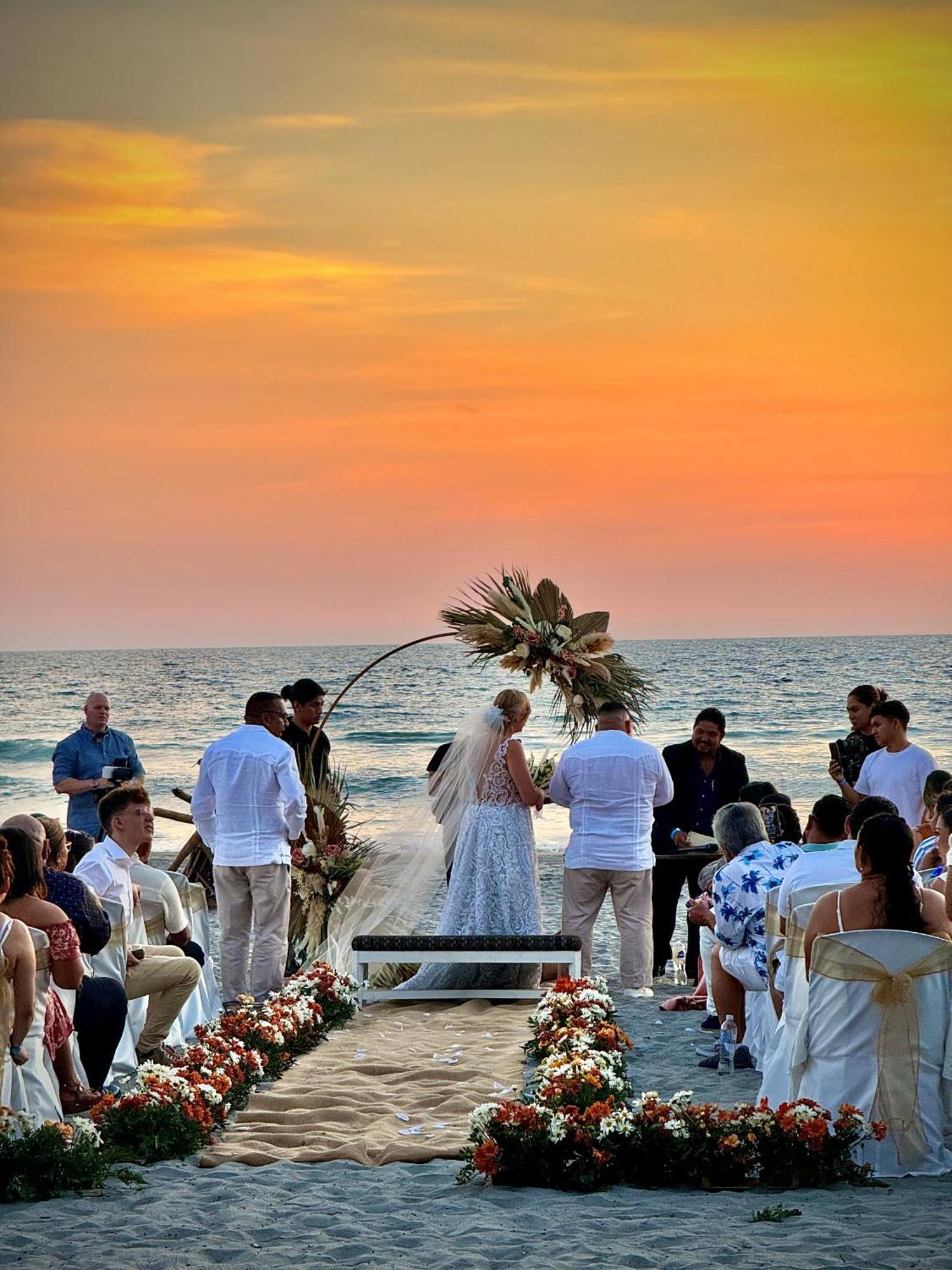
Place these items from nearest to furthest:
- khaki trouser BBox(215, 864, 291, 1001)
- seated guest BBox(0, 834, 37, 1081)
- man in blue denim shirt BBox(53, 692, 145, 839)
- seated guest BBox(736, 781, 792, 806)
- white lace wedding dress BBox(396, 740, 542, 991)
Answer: seated guest BBox(0, 834, 37, 1081)
seated guest BBox(736, 781, 792, 806)
khaki trouser BBox(215, 864, 291, 1001)
white lace wedding dress BBox(396, 740, 542, 991)
man in blue denim shirt BBox(53, 692, 145, 839)

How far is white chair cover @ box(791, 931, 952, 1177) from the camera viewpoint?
5.20 meters

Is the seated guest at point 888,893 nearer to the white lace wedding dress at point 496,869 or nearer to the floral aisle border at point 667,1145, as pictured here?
the floral aisle border at point 667,1145

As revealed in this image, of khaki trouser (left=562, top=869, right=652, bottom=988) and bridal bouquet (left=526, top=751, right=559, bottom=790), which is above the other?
bridal bouquet (left=526, top=751, right=559, bottom=790)

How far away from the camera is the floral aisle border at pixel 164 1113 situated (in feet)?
16.5

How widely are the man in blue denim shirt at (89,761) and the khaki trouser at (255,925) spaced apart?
158 cm

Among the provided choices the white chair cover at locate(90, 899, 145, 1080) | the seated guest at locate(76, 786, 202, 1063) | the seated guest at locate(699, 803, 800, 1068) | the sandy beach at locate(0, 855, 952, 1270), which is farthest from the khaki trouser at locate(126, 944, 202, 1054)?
the seated guest at locate(699, 803, 800, 1068)

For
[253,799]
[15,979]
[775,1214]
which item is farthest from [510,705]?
[775,1214]

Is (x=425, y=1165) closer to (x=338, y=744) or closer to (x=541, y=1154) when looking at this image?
(x=541, y=1154)

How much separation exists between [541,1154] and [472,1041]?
111 inches

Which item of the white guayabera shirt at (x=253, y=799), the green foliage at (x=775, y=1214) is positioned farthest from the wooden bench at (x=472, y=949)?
the green foliage at (x=775, y=1214)

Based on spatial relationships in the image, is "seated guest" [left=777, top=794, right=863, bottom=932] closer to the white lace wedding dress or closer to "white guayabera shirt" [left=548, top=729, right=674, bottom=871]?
"white guayabera shirt" [left=548, top=729, right=674, bottom=871]

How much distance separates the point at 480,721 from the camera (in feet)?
31.3

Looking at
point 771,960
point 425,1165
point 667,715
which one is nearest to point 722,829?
point 771,960

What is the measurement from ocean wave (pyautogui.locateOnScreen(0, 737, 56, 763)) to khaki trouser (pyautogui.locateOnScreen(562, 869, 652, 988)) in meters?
31.3
